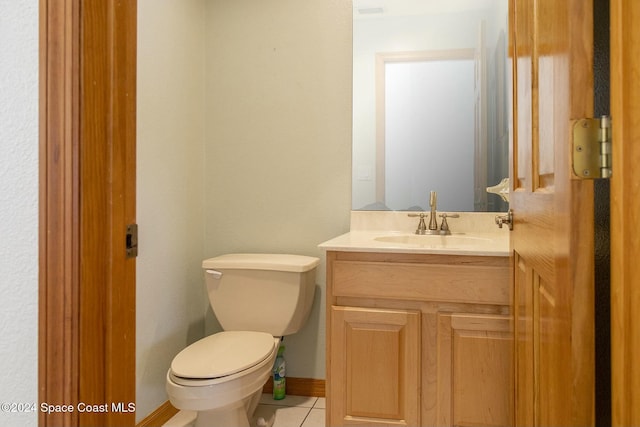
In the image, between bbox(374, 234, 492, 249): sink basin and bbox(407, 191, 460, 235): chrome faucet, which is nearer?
bbox(374, 234, 492, 249): sink basin

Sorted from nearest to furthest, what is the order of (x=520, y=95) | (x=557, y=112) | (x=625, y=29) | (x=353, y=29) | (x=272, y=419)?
1. (x=625, y=29)
2. (x=557, y=112)
3. (x=520, y=95)
4. (x=272, y=419)
5. (x=353, y=29)

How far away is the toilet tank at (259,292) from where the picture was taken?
2111 millimetres

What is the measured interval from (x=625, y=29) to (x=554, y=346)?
1.63 ft

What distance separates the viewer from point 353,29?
2311 mm

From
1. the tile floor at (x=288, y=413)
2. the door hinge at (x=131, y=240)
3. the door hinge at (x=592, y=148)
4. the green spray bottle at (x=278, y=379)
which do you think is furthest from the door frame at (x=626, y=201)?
the green spray bottle at (x=278, y=379)

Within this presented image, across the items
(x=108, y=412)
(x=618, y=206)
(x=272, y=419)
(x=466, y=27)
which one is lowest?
(x=272, y=419)

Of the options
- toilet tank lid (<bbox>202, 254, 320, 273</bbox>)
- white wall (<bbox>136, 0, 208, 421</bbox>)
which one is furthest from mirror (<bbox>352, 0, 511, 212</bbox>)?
white wall (<bbox>136, 0, 208, 421</bbox>)

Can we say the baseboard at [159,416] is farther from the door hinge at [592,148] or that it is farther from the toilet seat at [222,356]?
the door hinge at [592,148]

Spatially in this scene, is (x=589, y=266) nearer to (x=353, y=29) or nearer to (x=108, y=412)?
(x=108, y=412)

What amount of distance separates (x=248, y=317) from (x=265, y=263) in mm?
272

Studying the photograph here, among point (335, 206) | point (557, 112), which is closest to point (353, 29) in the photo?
point (335, 206)

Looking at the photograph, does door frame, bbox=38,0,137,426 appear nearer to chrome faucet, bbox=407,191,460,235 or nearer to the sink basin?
the sink basin

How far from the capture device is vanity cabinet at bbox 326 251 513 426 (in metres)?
1.59
